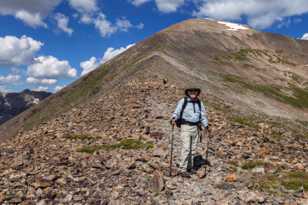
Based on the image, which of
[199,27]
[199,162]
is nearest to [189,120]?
[199,162]

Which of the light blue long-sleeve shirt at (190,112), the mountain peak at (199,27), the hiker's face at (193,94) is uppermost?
the mountain peak at (199,27)

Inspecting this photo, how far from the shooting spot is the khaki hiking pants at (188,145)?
17.2 metres

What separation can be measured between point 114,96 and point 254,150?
15819 mm

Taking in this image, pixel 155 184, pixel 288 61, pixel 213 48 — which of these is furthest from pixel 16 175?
pixel 288 61

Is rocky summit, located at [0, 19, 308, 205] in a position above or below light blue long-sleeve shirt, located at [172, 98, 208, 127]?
below

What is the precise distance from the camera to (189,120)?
1739 cm

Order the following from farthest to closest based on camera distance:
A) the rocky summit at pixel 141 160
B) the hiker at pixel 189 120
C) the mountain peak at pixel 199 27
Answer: the mountain peak at pixel 199 27, the hiker at pixel 189 120, the rocky summit at pixel 141 160

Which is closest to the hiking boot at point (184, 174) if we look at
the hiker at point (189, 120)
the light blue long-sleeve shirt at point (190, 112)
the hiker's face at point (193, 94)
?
the hiker at point (189, 120)

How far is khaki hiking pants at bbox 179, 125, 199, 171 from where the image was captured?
17188mm

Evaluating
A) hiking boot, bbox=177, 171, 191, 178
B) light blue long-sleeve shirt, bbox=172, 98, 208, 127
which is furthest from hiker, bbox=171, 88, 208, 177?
hiking boot, bbox=177, 171, 191, 178

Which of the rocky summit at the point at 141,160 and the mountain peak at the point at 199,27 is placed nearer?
the rocky summit at the point at 141,160

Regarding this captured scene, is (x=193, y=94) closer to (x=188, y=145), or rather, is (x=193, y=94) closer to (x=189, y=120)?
(x=189, y=120)

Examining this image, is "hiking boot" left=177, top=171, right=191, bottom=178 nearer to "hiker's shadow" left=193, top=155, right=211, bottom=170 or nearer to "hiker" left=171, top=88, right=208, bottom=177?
"hiker" left=171, top=88, right=208, bottom=177

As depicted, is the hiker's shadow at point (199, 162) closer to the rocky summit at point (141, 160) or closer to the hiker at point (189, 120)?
the rocky summit at point (141, 160)
